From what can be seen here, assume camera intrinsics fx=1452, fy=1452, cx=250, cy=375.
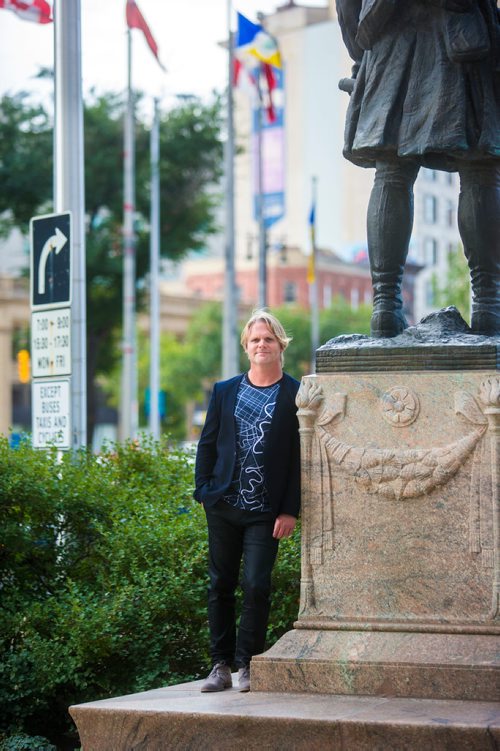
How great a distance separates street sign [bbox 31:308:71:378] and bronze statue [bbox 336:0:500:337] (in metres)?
5.06

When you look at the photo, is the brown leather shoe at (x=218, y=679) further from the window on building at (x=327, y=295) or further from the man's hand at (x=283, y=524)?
the window on building at (x=327, y=295)

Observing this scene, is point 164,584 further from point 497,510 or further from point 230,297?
point 230,297

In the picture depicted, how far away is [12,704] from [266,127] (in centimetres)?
5432

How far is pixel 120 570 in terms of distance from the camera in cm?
863

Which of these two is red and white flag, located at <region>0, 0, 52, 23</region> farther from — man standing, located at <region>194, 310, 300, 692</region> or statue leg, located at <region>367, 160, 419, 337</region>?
man standing, located at <region>194, 310, 300, 692</region>

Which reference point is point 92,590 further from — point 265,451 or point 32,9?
point 32,9

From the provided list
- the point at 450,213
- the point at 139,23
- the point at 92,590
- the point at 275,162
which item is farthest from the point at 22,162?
the point at 450,213

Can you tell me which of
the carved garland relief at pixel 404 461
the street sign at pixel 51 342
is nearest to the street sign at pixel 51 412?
the street sign at pixel 51 342

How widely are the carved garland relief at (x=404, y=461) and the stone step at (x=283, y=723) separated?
58 cm

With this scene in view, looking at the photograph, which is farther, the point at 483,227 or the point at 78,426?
the point at 78,426

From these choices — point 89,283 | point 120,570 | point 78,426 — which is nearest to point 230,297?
point 89,283

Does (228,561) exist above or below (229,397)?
below

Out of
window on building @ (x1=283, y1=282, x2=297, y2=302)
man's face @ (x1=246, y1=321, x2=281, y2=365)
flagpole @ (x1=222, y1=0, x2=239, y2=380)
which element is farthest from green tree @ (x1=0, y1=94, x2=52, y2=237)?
window on building @ (x1=283, y1=282, x2=297, y2=302)

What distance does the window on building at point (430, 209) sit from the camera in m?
91.6
